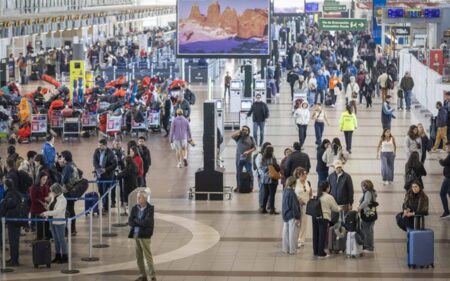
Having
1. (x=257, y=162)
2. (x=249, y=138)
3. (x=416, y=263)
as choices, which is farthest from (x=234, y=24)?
(x=416, y=263)

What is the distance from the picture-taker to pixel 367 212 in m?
20.8

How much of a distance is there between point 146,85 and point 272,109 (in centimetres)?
444

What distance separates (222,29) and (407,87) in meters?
15.4

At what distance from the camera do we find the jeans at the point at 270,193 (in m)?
24.2

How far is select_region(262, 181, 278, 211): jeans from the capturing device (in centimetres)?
2420

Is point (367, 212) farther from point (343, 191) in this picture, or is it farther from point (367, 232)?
point (343, 191)

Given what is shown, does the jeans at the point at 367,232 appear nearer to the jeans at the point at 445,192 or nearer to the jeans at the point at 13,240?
the jeans at the point at 445,192

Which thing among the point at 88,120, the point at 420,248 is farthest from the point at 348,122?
the point at 420,248

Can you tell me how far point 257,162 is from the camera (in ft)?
80.0

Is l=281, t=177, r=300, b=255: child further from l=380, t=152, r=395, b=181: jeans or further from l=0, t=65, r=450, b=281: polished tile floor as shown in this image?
Result: l=380, t=152, r=395, b=181: jeans

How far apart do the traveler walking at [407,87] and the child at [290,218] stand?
23414 mm

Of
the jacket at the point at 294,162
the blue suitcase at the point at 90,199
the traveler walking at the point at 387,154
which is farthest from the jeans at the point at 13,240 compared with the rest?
the traveler walking at the point at 387,154

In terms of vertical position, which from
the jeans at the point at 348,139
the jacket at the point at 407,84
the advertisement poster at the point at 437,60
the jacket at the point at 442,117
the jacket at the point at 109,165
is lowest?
the jeans at the point at 348,139

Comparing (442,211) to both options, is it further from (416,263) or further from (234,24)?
(234,24)
